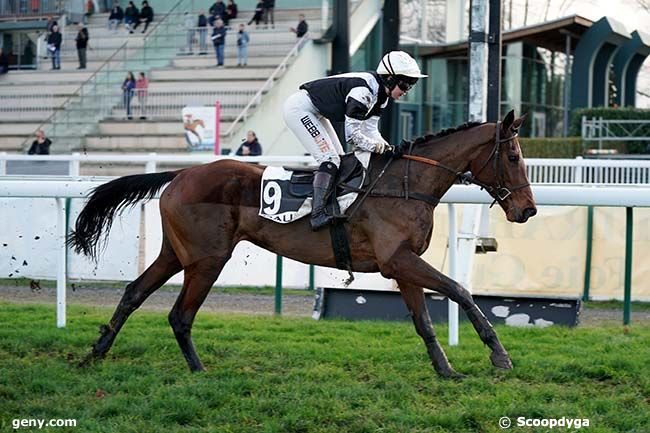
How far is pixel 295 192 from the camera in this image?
6.93m

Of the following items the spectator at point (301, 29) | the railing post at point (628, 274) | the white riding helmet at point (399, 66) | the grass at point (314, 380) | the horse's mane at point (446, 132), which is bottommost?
the grass at point (314, 380)

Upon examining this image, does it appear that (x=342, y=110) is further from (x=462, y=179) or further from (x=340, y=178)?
(x=462, y=179)

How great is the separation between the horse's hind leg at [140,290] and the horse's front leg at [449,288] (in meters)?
1.51

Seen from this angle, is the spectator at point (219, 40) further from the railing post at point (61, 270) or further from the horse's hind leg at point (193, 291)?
the horse's hind leg at point (193, 291)

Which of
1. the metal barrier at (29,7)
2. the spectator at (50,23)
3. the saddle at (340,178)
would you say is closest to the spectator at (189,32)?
the spectator at (50,23)

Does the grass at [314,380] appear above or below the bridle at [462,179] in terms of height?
below

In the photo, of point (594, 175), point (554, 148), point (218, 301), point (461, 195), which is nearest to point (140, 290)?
point (461, 195)

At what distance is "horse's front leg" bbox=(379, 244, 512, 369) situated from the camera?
648 cm

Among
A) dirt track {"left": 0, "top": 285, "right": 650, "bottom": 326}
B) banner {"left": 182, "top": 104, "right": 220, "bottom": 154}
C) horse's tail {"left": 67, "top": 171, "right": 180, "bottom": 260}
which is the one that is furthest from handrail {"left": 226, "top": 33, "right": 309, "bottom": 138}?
horse's tail {"left": 67, "top": 171, "right": 180, "bottom": 260}

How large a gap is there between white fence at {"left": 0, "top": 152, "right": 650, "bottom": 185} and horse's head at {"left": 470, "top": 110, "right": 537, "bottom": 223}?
388 cm

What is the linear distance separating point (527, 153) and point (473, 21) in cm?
1405

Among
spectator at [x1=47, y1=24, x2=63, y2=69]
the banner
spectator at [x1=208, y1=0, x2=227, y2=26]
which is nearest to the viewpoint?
the banner

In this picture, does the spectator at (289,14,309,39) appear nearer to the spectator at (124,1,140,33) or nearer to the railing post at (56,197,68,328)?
the spectator at (124,1,140,33)

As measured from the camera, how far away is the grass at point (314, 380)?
5602 millimetres
